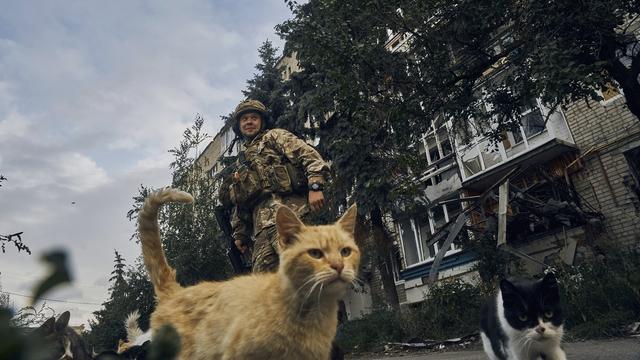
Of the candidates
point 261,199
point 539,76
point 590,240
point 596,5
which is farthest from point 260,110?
point 590,240

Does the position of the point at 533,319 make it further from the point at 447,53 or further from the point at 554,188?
the point at 554,188

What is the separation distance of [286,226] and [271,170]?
5.39 ft

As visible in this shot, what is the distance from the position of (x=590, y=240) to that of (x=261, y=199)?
43.6ft

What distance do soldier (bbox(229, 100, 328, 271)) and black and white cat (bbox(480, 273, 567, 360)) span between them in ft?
6.81

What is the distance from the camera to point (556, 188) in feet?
49.1

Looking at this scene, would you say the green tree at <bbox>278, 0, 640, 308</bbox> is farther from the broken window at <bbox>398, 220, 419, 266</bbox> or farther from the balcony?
the broken window at <bbox>398, 220, 419, 266</bbox>

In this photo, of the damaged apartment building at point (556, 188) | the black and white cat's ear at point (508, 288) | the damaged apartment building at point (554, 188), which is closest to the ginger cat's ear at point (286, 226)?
the black and white cat's ear at point (508, 288)

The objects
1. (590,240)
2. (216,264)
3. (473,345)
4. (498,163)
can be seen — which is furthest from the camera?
(216,264)

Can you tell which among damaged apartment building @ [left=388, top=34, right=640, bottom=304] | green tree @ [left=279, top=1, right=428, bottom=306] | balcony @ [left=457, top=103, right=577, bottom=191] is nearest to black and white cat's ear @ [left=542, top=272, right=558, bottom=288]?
green tree @ [left=279, top=1, right=428, bottom=306]

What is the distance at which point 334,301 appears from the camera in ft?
9.73

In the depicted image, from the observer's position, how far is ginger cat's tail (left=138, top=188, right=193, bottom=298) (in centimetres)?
316

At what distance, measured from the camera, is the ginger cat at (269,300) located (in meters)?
2.71

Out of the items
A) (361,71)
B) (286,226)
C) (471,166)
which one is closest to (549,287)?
(286,226)

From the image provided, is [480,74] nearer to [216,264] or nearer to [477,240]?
[477,240]
